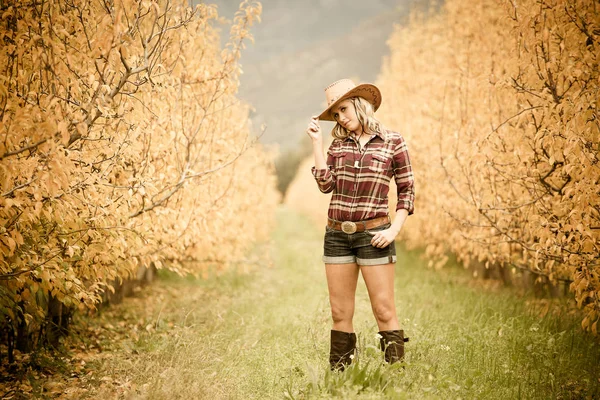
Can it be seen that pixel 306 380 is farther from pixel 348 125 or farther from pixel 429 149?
pixel 429 149

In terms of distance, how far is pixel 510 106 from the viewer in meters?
5.04

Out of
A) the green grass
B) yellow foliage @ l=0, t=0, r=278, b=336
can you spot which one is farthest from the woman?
yellow foliage @ l=0, t=0, r=278, b=336

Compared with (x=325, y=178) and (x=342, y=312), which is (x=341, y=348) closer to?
(x=342, y=312)

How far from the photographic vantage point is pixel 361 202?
2773 mm

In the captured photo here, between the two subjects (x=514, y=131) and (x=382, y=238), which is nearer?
(x=382, y=238)

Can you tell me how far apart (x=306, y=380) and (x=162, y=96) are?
10.1 feet

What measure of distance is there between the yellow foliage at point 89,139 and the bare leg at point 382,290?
5.97 feet

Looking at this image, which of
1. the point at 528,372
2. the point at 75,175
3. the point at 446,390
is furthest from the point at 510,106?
the point at 75,175

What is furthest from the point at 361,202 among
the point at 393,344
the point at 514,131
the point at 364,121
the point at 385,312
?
the point at 514,131

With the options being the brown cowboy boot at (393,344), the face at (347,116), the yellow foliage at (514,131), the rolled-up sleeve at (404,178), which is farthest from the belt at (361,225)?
the yellow foliage at (514,131)

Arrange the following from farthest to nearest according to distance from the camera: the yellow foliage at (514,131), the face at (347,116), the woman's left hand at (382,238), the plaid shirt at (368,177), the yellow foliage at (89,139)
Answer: the yellow foliage at (514,131), the face at (347,116), the plaid shirt at (368,177), the woman's left hand at (382,238), the yellow foliage at (89,139)

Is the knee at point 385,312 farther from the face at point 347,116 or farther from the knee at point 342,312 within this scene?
the face at point 347,116

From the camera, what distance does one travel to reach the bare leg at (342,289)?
9.31ft

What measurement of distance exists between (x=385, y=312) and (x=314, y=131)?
1.44m
